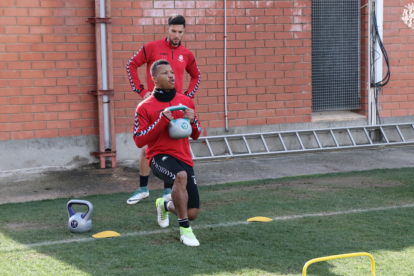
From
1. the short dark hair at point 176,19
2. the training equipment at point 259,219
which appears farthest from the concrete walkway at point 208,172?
the short dark hair at point 176,19

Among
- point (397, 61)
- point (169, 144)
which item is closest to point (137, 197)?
point (169, 144)

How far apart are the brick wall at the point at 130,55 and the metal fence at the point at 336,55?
1.22 feet

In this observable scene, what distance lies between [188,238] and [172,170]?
639 millimetres

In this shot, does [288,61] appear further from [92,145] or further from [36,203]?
[36,203]

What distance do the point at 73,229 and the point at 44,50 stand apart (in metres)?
4.31

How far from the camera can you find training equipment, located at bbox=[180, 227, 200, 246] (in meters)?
5.01

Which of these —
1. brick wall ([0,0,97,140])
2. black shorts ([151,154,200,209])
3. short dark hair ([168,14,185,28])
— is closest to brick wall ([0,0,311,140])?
brick wall ([0,0,97,140])

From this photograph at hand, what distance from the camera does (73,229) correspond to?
5.49 meters

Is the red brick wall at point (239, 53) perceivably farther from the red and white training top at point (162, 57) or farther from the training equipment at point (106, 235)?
the training equipment at point (106, 235)

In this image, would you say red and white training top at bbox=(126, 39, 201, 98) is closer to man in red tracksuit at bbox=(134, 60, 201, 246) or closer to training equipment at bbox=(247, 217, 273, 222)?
man in red tracksuit at bbox=(134, 60, 201, 246)

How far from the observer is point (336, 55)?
35.3 feet

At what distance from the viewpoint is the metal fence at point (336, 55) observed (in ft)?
34.9

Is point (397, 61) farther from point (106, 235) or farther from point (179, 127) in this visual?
point (106, 235)

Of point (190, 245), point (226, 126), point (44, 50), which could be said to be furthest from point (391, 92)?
point (190, 245)
